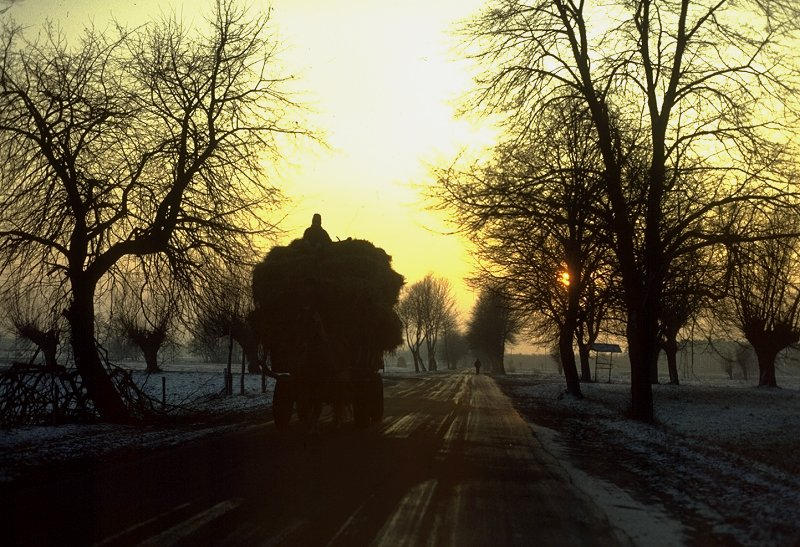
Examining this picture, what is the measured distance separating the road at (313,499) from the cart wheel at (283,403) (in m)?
1.37

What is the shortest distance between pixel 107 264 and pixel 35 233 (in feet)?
4.92

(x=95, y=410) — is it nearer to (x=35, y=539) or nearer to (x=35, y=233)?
(x=35, y=233)

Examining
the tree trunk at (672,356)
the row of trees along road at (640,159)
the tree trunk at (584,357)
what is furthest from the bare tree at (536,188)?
the tree trunk at (672,356)

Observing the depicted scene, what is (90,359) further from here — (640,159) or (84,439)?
(640,159)

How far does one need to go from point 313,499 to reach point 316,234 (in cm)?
705

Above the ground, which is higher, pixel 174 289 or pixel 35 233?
pixel 35 233

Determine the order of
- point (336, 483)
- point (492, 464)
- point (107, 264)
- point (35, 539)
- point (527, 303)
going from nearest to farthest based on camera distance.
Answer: point (35, 539)
point (336, 483)
point (492, 464)
point (107, 264)
point (527, 303)

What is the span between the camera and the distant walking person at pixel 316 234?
1243cm

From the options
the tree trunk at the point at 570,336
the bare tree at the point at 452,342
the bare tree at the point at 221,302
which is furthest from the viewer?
the bare tree at the point at 452,342

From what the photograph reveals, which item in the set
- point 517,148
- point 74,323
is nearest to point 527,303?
point 517,148

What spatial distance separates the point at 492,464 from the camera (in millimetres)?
8867

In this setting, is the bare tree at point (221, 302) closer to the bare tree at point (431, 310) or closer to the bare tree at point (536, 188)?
the bare tree at point (536, 188)

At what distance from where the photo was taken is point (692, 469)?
29.2 feet

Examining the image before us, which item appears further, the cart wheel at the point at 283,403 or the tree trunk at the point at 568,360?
the tree trunk at the point at 568,360
